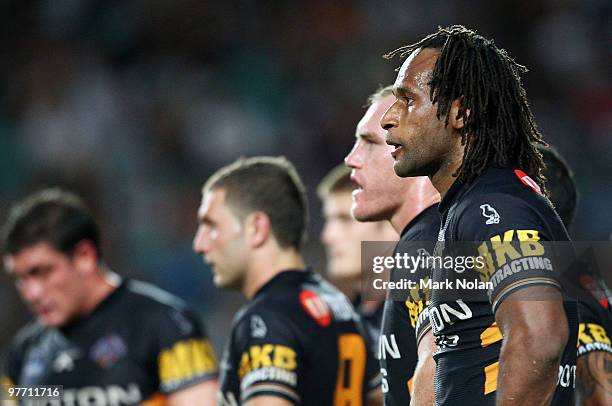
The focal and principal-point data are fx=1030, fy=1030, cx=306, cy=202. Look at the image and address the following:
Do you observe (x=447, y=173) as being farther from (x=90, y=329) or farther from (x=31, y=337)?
(x=31, y=337)

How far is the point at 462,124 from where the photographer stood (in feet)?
10.2

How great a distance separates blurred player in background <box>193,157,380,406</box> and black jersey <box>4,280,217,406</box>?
0.96 meters

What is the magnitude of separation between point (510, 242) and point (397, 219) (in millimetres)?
1350

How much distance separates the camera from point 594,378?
4246mm

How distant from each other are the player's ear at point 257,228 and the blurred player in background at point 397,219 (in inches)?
45.1

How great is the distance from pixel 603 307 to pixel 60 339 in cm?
357

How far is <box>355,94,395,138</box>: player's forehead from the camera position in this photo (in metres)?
4.24

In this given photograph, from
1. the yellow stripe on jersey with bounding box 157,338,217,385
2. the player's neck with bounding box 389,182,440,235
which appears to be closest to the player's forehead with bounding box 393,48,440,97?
the player's neck with bounding box 389,182,440,235

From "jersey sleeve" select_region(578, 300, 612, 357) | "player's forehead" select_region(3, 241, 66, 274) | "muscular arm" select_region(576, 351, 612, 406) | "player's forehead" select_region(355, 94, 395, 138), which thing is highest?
"player's forehead" select_region(3, 241, 66, 274)

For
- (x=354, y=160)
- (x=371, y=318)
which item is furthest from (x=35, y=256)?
(x=354, y=160)

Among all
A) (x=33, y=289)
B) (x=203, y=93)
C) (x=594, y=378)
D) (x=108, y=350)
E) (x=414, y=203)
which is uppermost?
(x=203, y=93)

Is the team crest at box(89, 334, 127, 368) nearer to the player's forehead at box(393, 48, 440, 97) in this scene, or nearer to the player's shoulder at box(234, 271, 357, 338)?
the player's shoulder at box(234, 271, 357, 338)

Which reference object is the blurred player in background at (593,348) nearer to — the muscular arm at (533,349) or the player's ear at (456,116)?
the player's ear at (456,116)

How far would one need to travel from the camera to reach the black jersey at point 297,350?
4.65 metres
